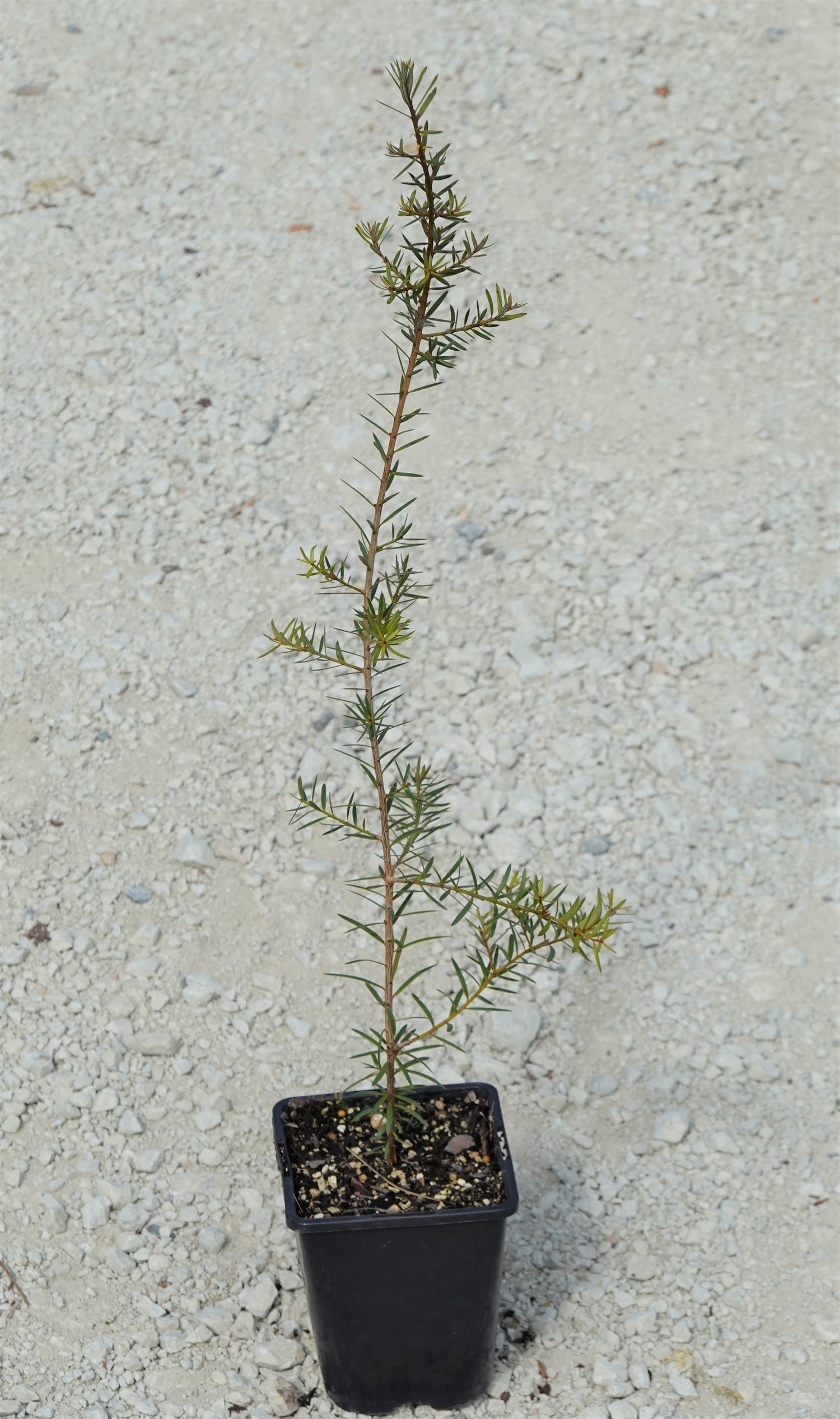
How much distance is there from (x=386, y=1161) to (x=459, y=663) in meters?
1.66

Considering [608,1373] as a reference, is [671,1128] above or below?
above

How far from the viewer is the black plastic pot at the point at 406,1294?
1.98 meters

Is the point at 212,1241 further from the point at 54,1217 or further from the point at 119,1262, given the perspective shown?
the point at 54,1217

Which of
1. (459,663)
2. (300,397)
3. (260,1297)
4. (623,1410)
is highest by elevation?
(300,397)

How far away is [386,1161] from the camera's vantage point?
2.07 m

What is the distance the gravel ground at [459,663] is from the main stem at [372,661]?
617 millimetres

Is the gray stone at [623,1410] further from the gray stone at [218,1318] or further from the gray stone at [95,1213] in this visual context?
the gray stone at [95,1213]

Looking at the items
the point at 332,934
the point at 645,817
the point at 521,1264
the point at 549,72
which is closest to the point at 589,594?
the point at 645,817

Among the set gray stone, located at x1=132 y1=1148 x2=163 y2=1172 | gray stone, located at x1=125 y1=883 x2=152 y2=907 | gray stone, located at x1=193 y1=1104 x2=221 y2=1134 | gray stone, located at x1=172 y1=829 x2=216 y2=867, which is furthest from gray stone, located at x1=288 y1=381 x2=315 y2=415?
gray stone, located at x1=132 y1=1148 x2=163 y2=1172

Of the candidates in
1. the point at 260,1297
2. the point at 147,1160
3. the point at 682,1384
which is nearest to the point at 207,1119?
the point at 147,1160

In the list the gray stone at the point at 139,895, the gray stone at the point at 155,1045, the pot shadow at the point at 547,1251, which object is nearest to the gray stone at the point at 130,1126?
the gray stone at the point at 155,1045

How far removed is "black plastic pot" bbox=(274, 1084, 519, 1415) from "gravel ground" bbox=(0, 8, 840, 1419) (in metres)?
0.13

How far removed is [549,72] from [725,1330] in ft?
14.4

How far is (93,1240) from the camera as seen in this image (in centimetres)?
240
